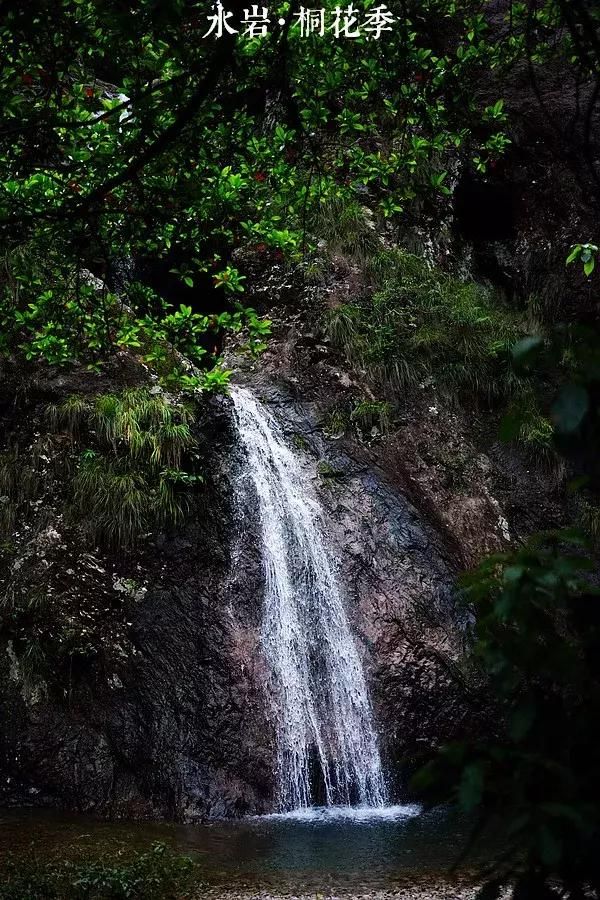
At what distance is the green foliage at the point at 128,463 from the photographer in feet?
25.2

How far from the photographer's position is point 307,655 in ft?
25.8

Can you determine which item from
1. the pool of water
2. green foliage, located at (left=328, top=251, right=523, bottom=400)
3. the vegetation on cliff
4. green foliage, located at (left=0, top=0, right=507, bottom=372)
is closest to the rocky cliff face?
the vegetation on cliff

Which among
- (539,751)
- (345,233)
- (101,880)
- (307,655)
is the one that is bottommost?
(101,880)

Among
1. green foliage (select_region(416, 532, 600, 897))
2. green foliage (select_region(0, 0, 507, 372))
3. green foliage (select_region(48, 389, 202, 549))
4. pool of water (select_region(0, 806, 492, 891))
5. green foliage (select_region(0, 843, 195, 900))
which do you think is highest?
green foliage (select_region(0, 0, 507, 372))

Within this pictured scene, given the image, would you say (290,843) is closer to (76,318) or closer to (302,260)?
(76,318)

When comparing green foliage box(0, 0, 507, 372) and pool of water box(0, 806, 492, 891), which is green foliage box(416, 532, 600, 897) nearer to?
green foliage box(0, 0, 507, 372)

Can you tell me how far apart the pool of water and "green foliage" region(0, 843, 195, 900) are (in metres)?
0.57

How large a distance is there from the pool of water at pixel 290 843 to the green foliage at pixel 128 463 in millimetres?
2715

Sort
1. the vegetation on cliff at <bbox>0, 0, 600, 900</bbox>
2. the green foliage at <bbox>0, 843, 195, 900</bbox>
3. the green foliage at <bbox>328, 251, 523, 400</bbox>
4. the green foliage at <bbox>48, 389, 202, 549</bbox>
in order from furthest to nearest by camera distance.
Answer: the green foliage at <bbox>328, 251, 523, 400</bbox>, the green foliage at <bbox>48, 389, 202, 549</bbox>, the green foliage at <bbox>0, 843, 195, 900</bbox>, the vegetation on cliff at <bbox>0, 0, 600, 900</bbox>

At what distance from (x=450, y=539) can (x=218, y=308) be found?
19.5ft

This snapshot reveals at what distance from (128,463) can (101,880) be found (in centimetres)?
472

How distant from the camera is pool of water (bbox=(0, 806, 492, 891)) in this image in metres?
4.77

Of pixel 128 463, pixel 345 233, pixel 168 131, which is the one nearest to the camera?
pixel 168 131

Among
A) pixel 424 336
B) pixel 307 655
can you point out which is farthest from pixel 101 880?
pixel 424 336
